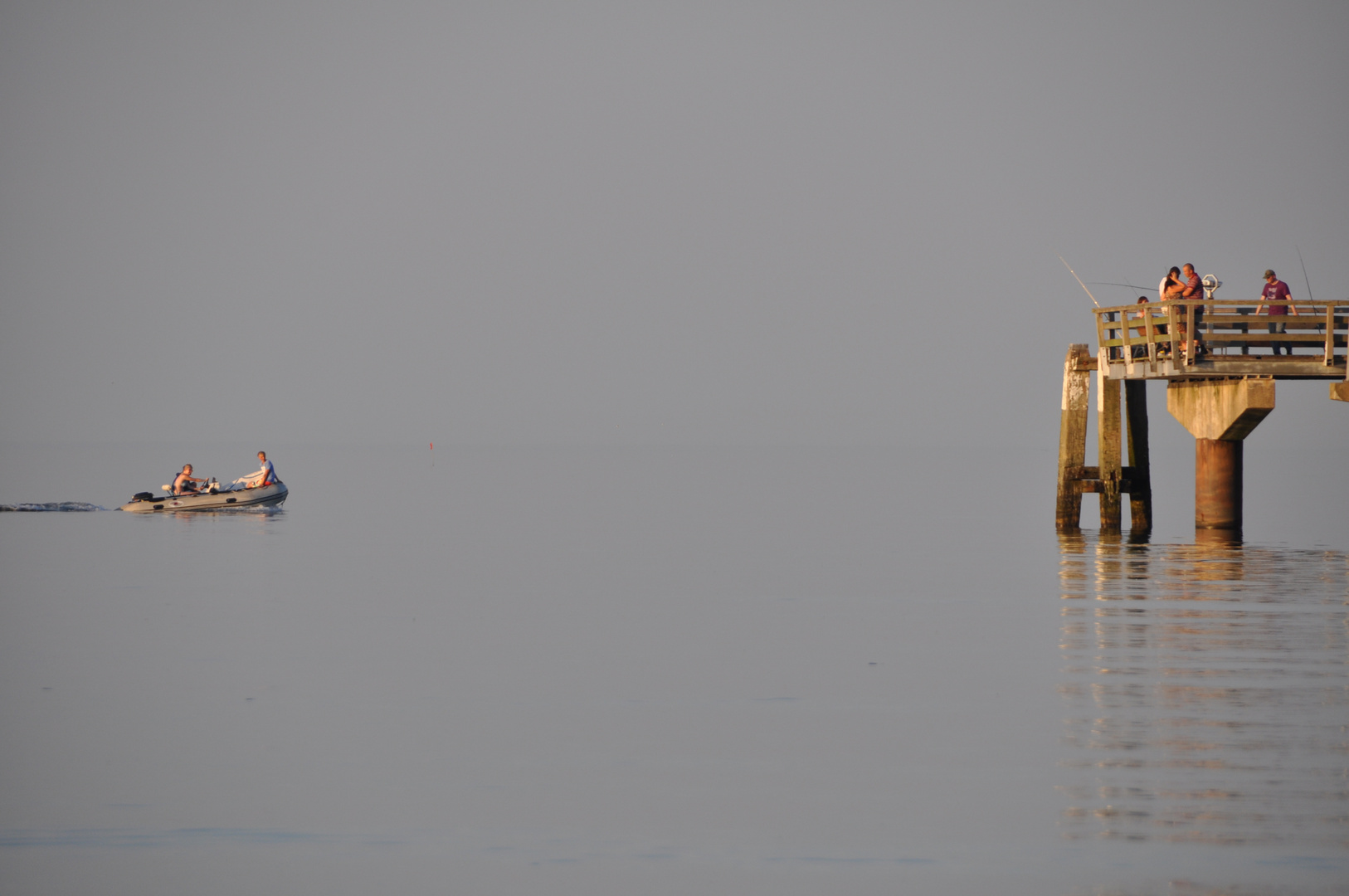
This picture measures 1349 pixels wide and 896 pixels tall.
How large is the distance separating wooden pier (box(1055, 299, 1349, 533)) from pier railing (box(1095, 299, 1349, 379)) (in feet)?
0.07

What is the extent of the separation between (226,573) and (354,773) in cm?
1818

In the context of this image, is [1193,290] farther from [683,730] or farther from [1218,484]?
[683,730]

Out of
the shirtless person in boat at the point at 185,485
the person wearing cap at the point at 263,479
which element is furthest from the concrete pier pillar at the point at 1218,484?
the shirtless person in boat at the point at 185,485

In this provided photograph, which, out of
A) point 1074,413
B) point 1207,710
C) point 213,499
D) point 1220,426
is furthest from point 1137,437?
point 213,499

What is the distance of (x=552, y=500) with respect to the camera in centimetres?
6341

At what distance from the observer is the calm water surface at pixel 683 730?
9.51m

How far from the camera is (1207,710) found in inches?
514

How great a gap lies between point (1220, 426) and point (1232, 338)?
5.75 feet

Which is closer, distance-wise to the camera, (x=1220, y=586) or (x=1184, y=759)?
(x=1184, y=759)

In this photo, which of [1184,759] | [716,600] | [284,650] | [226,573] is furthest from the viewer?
[226,573]

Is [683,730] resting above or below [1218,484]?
below

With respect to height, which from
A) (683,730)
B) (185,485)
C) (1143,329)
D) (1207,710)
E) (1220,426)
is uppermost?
(1143,329)

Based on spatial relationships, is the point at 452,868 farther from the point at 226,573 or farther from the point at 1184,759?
the point at 226,573

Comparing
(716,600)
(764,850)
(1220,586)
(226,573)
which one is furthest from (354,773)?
(226,573)
